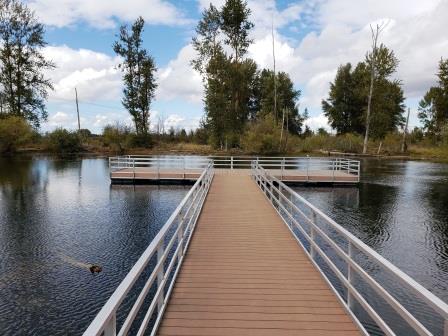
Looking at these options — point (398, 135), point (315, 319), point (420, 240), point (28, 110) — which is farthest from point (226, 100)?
point (315, 319)

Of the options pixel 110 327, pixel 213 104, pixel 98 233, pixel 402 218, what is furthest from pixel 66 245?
pixel 213 104

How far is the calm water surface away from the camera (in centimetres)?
650

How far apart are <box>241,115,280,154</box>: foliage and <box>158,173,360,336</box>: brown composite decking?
37.4m

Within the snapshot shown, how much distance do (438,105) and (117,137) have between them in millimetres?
46152

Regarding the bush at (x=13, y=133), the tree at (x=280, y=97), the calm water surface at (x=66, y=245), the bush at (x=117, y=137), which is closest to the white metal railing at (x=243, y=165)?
the calm water surface at (x=66, y=245)

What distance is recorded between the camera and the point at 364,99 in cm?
5656

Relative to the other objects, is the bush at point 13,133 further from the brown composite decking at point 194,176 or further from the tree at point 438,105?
the tree at point 438,105

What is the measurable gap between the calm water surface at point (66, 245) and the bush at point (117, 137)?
3151cm

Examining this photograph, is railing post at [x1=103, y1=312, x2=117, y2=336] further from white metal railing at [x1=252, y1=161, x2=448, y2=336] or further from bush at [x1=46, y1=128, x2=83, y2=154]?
bush at [x1=46, y1=128, x2=83, y2=154]

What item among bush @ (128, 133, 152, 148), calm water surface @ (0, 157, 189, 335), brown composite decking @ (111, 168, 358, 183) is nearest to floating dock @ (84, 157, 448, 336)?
calm water surface @ (0, 157, 189, 335)

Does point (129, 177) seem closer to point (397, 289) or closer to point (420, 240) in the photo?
point (420, 240)

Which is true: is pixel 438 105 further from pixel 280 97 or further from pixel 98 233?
pixel 98 233

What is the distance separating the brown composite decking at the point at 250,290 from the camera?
163 inches

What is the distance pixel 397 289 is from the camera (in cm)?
753
